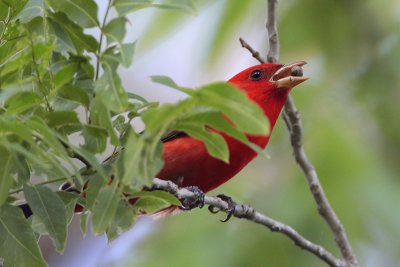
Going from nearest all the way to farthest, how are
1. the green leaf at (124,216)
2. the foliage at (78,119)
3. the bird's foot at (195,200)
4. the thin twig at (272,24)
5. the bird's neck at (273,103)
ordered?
the foliage at (78,119)
the green leaf at (124,216)
the bird's foot at (195,200)
the thin twig at (272,24)
the bird's neck at (273,103)

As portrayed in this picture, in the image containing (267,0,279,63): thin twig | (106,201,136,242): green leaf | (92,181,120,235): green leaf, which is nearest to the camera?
(92,181,120,235): green leaf

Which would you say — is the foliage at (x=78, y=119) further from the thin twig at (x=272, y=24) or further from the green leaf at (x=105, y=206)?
the thin twig at (x=272, y=24)

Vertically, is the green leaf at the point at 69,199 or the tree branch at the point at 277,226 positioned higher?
the green leaf at the point at 69,199

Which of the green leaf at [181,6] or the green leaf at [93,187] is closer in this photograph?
the green leaf at [181,6]

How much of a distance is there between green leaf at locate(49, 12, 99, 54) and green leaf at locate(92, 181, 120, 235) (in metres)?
0.47

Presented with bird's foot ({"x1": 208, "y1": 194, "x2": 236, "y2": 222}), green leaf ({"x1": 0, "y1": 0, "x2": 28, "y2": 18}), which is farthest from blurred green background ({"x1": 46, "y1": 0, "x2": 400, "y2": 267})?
green leaf ({"x1": 0, "y1": 0, "x2": 28, "y2": 18})

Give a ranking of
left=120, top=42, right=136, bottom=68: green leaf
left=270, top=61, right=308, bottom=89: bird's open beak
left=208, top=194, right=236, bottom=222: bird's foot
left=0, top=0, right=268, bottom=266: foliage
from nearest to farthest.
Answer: left=0, top=0, right=268, bottom=266: foliage < left=120, top=42, right=136, bottom=68: green leaf < left=208, top=194, right=236, bottom=222: bird's foot < left=270, top=61, right=308, bottom=89: bird's open beak

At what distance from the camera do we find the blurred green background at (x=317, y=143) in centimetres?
457

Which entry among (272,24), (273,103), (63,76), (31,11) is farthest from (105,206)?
(273,103)

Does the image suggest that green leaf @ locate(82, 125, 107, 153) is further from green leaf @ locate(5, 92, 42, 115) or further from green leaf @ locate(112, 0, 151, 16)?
green leaf @ locate(112, 0, 151, 16)

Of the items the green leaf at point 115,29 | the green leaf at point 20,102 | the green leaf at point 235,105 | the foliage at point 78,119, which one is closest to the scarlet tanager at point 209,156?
the foliage at point 78,119

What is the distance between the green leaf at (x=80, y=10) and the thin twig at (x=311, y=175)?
5.53ft

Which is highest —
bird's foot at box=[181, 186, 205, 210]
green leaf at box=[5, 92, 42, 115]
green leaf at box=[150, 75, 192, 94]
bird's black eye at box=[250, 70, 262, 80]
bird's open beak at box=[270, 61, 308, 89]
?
green leaf at box=[150, 75, 192, 94]

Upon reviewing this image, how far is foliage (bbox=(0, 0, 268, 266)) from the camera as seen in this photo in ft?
8.18
